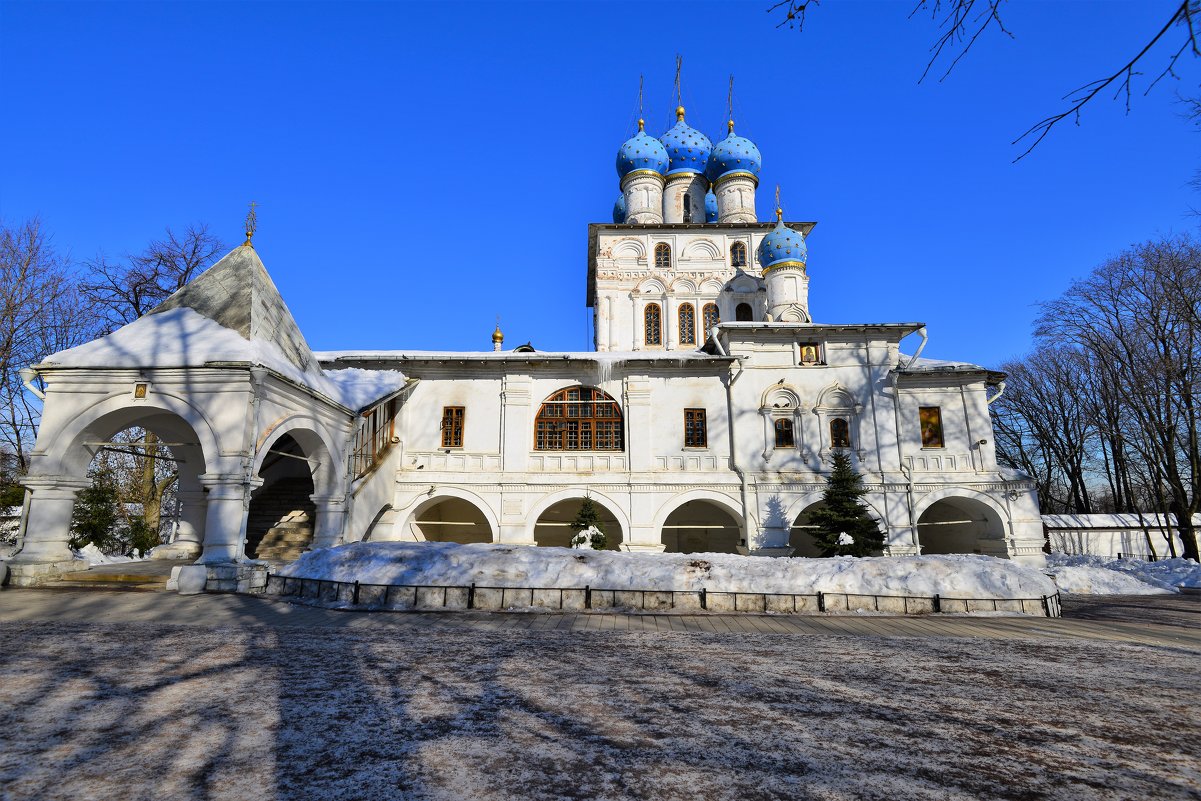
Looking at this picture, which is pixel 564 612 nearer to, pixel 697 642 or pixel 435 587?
pixel 435 587

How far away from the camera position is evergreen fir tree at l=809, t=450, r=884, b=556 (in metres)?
15.8

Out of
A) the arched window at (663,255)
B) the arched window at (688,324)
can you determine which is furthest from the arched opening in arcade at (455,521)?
the arched window at (663,255)

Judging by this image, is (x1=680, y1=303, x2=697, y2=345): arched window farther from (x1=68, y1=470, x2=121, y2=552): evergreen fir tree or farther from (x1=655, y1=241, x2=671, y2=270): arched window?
(x1=68, y1=470, x2=121, y2=552): evergreen fir tree

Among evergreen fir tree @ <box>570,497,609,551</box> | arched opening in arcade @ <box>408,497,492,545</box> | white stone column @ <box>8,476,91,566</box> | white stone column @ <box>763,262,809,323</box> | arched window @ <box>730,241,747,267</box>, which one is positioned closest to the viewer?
white stone column @ <box>8,476,91,566</box>

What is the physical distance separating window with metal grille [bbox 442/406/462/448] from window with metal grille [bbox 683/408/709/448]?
6.91m

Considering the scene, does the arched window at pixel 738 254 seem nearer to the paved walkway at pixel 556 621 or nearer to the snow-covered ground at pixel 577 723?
the paved walkway at pixel 556 621

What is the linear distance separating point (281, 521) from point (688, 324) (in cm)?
1918

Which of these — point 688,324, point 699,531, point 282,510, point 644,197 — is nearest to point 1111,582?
point 699,531

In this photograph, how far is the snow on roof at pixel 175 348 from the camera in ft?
35.2

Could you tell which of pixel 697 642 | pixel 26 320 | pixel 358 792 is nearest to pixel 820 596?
pixel 697 642

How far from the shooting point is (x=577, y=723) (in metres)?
3.14

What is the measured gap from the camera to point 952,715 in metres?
3.41

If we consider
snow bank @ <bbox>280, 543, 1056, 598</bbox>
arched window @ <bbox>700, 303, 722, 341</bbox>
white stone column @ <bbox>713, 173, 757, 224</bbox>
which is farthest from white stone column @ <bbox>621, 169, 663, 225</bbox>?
snow bank @ <bbox>280, 543, 1056, 598</bbox>

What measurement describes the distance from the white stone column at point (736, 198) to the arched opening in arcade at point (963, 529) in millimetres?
16695
